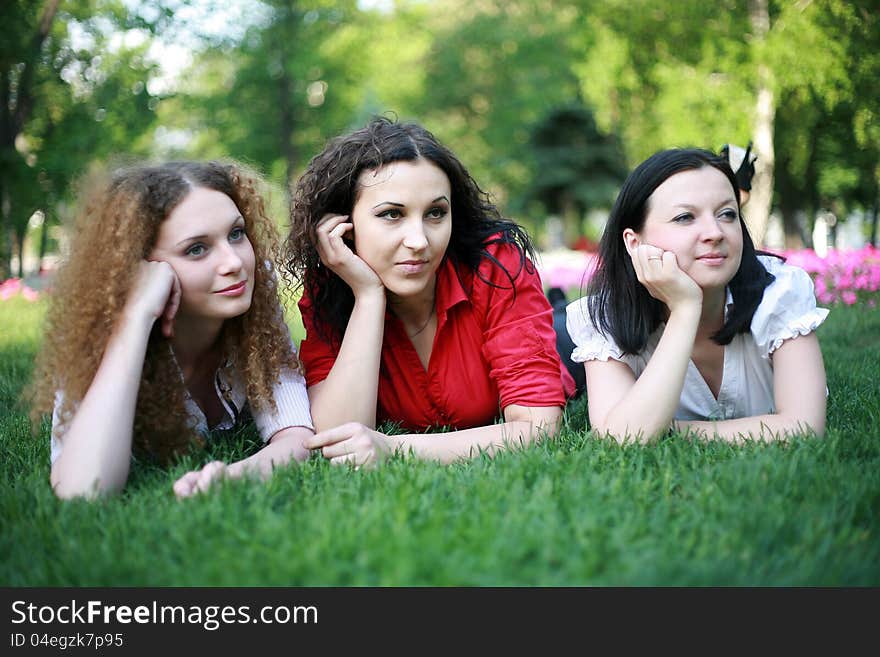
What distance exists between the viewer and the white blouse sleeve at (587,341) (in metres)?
3.18

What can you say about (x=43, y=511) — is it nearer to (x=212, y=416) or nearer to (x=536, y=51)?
(x=212, y=416)

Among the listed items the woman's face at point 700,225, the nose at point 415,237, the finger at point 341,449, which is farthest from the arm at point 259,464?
the woman's face at point 700,225

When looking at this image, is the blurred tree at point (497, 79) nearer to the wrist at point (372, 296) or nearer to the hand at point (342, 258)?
the hand at point (342, 258)

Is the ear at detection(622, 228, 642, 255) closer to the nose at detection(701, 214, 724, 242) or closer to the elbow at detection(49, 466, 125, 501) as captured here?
the nose at detection(701, 214, 724, 242)

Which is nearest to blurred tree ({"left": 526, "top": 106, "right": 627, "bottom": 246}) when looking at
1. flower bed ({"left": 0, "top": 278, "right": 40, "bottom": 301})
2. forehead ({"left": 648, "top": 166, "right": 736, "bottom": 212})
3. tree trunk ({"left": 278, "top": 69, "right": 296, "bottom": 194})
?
tree trunk ({"left": 278, "top": 69, "right": 296, "bottom": 194})

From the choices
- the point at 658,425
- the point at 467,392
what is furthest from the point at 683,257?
the point at 467,392

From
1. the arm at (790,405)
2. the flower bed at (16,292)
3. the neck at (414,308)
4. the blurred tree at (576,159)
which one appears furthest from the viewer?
the blurred tree at (576,159)

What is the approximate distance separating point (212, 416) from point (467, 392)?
3.57 feet

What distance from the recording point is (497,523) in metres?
1.97

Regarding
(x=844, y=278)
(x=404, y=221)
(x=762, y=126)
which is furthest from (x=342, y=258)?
(x=762, y=126)

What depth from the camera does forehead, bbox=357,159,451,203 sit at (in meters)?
3.05

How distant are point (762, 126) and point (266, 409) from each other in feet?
41.9

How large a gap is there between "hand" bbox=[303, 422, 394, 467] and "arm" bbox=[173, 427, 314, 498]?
0.26 ft

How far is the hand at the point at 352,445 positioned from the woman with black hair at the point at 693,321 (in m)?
0.86
